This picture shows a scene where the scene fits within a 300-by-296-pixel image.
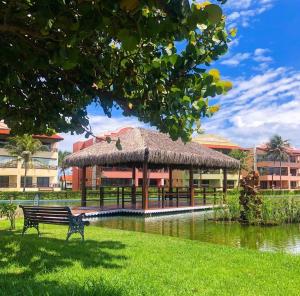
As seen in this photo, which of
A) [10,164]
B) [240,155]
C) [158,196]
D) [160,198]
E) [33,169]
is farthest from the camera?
[240,155]

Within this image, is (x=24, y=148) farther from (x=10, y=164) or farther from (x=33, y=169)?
(x=33, y=169)

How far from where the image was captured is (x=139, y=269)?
621cm

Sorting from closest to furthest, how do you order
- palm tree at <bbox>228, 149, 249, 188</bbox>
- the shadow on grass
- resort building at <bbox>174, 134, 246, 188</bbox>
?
the shadow on grass
resort building at <bbox>174, 134, 246, 188</bbox>
palm tree at <bbox>228, 149, 249, 188</bbox>

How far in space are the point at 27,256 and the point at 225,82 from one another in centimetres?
443

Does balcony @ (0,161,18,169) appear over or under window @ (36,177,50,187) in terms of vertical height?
over

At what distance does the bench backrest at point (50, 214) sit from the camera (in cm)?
984

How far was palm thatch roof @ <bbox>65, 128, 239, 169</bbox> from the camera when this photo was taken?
21078 mm

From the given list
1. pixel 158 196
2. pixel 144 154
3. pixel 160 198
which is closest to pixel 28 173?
pixel 160 198

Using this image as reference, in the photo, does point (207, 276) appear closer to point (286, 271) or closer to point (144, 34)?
point (286, 271)

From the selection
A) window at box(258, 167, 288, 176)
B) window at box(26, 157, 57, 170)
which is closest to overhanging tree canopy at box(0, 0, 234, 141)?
window at box(26, 157, 57, 170)

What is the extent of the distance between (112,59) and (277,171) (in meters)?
76.7

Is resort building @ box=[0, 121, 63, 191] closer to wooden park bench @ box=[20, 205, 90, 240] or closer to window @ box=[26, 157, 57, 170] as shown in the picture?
window @ box=[26, 157, 57, 170]

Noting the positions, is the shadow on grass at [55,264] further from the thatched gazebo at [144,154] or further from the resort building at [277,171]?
the resort building at [277,171]

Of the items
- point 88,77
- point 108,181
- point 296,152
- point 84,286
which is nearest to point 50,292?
point 84,286
